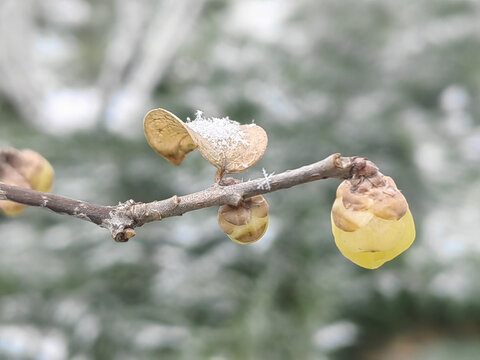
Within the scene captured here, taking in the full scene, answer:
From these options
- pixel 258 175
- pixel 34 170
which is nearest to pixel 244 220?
pixel 34 170

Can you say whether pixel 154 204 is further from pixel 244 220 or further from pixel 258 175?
pixel 258 175

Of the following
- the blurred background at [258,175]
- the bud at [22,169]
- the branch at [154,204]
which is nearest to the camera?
the branch at [154,204]

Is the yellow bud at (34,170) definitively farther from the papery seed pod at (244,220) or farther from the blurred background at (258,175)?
the blurred background at (258,175)

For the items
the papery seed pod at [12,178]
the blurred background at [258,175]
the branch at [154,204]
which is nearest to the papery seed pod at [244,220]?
the branch at [154,204]

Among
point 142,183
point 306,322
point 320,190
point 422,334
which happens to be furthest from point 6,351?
point 422,334

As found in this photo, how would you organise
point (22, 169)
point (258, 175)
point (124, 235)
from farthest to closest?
point (258, 175) → point (22, 169) → point (124, 235)
